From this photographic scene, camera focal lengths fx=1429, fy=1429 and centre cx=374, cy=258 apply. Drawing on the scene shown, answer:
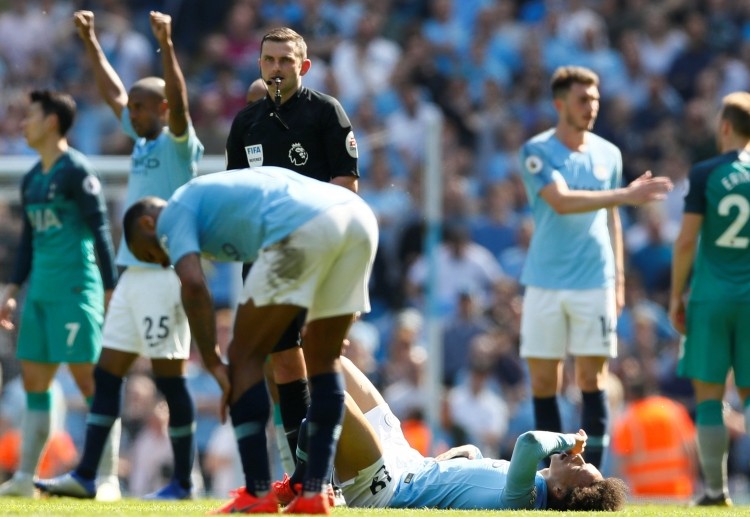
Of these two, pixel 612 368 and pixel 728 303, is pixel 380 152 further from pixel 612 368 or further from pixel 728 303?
pixel 728 303

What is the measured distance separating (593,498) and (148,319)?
3.44 m

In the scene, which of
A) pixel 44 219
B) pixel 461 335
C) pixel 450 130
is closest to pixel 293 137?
pixel 44 219

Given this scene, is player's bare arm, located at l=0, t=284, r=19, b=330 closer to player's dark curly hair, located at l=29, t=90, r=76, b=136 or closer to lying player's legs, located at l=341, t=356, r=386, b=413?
player's dark curly hair, located at l=29, t=90, r=76, b=136

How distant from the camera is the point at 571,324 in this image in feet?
32.7

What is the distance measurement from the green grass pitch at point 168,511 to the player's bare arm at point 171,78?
8.14ft

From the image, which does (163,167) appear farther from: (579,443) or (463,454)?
(579,443)

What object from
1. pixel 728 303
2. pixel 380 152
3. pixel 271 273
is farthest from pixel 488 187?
pixel 271 273

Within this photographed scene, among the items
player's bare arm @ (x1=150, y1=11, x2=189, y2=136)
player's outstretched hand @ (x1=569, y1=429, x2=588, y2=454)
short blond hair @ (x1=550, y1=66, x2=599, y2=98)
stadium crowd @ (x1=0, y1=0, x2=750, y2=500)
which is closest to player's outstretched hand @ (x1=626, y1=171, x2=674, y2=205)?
short blond hair @ (x1=550, y1=66, x2=599, y2=98)

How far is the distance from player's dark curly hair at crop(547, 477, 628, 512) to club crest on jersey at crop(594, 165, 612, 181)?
2808mm

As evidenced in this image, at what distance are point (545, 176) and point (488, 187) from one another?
293 inches

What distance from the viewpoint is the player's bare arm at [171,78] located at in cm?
843

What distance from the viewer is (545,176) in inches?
387

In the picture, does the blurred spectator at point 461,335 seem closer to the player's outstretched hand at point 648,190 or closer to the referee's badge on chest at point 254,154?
the player's outstretched hand at point 648,190

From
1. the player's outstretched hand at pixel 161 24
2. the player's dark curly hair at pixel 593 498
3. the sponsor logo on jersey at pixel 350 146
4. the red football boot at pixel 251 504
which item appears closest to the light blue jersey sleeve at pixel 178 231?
the red football boot at pixel 251 504
